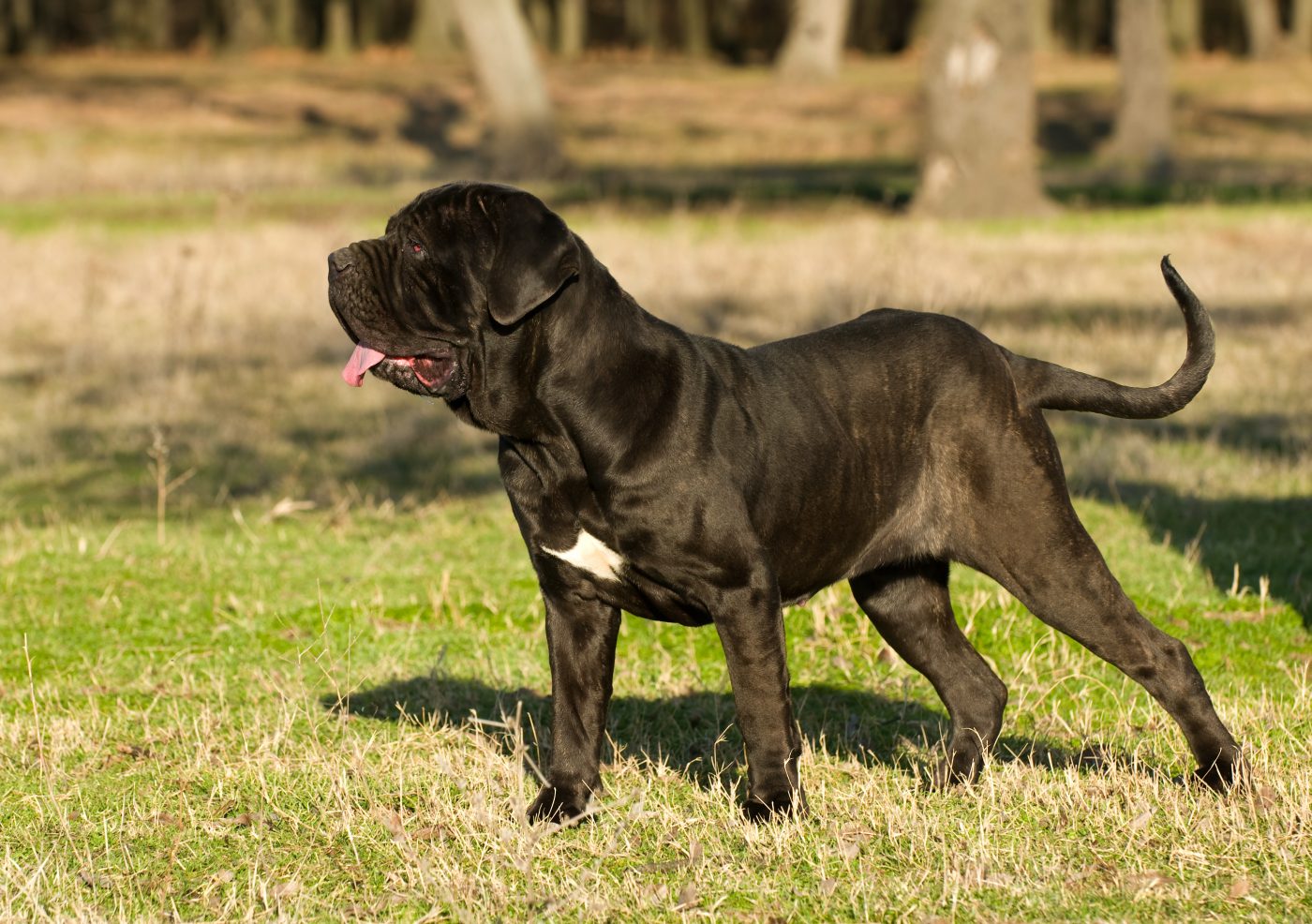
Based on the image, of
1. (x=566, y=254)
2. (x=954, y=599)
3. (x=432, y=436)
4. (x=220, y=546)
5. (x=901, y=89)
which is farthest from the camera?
(x=901, y=89)

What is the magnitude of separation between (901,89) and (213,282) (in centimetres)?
3461

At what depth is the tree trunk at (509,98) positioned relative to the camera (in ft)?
105

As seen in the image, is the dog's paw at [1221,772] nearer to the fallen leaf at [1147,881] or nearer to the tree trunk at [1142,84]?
the fallen leaf at [1147,881]

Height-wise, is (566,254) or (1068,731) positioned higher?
(566,254)

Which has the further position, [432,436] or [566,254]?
[432,436]

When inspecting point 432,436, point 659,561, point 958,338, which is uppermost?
point 958,338

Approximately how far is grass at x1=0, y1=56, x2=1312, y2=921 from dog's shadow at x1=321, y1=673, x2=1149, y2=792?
23mm

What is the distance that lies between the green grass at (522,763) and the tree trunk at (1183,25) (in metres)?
55.7

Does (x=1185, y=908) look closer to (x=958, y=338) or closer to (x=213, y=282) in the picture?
(x=958, y=338)

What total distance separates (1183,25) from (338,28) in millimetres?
28848

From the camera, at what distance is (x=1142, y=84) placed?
34281 millimetres

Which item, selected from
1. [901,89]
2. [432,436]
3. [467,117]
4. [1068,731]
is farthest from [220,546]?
[901,89]

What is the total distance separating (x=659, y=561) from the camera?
5.26m

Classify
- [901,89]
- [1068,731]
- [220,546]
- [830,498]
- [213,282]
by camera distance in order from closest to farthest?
[830,498] < [1068,731] < [220,546] < [213,282] < [901,89]
